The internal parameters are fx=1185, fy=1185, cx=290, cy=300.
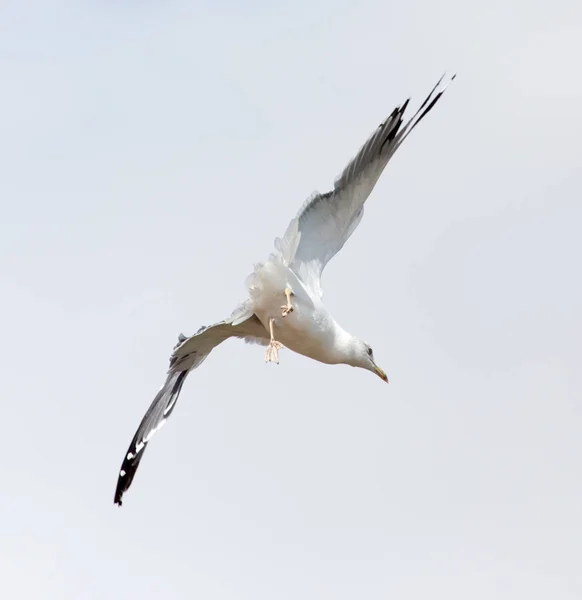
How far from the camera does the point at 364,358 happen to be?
31.3 ft

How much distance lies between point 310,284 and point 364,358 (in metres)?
0.82

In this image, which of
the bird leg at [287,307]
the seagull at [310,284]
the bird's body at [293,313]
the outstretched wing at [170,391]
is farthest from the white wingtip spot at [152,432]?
the bird leg at [287,307]

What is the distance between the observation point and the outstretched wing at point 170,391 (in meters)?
9.57

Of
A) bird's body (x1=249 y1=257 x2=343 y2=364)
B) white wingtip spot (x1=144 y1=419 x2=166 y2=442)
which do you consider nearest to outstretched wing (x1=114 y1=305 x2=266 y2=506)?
white wingtip spot (x1=144 y1=419 x2=166 y2=442)

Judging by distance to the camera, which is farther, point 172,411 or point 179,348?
point 172,411

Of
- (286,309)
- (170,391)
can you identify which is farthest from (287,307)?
(170,391)

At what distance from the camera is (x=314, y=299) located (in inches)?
354

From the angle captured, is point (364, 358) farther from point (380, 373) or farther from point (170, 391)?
point (170, 391)

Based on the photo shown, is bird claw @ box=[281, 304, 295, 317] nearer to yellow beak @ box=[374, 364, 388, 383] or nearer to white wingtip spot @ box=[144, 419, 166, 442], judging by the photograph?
yellow beak @ box=[374, 364, 388, 383]

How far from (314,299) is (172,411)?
6.08 feet

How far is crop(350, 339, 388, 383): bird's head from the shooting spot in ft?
30.9

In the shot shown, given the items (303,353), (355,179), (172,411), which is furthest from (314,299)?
(172,411)

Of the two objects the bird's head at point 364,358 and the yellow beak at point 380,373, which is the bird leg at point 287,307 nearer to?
the bird's head at point 364,358

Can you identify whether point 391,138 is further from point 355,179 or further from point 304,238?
point 304,238
